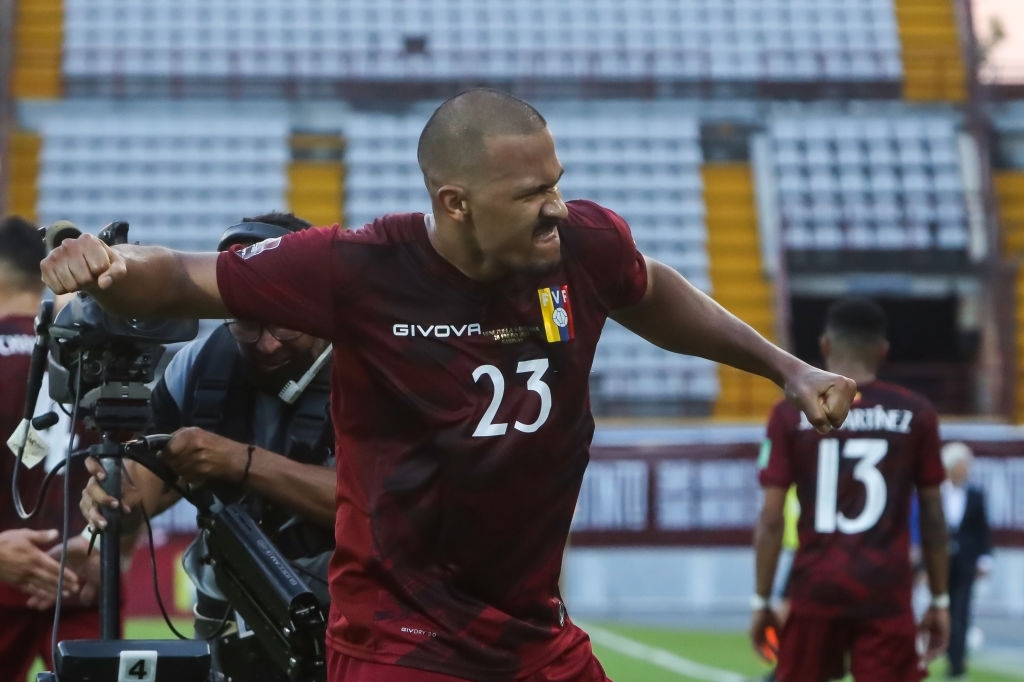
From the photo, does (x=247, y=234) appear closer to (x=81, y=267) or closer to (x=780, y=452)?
(x=81, y=267)

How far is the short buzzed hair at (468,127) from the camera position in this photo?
3.59m

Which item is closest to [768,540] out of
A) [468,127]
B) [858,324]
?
[858,324]

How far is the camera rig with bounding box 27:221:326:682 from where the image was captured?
12.8 feet

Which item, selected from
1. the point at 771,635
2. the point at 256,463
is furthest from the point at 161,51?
the point at 256,463

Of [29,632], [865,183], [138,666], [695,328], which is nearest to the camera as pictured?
[138,666]

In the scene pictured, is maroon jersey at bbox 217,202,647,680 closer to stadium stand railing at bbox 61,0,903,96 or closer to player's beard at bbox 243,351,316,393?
player's beard at bbox 243,351,316,393

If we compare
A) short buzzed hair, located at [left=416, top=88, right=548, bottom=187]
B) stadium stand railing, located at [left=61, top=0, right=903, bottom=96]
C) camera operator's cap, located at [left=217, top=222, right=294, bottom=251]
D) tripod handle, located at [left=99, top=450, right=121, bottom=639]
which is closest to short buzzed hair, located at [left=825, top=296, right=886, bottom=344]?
camera operator's cap, located at [left=217, top=222, right=294, bottom=251]

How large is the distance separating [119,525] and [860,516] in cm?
346

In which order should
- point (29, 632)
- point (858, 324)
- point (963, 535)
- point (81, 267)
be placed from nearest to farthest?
point (81, 267), point (29, 632), point (858, 324), point (963, 535)

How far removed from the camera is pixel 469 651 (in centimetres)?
363

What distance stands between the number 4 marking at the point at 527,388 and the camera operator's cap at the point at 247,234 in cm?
98

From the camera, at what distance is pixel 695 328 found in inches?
160

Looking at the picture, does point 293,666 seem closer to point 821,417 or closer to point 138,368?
point 138,368

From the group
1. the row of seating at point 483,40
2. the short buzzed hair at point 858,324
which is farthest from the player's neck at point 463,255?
the row of seating at point 483,40
